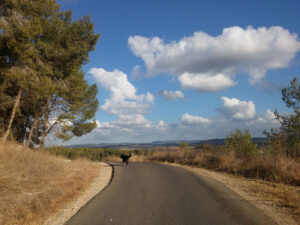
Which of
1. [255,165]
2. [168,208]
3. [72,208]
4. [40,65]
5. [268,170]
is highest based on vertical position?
[40,65]

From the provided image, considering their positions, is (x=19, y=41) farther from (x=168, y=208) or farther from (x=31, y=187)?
(x=168, y=208)

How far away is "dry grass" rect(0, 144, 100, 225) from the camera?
216 inches

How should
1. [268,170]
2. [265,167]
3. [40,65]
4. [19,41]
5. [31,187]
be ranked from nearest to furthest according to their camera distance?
[31,187], [268,170], [265,167], [19,41], [40,65]

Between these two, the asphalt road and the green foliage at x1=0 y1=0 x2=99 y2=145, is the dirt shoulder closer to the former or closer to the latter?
the asphalt road

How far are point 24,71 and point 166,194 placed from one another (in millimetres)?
11142

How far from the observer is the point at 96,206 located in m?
5.98

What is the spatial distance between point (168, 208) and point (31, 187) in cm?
500

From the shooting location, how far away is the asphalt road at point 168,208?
4.94 metres

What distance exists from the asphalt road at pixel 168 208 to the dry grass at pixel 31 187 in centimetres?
104

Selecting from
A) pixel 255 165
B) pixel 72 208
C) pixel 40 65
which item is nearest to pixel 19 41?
pixel 40 65

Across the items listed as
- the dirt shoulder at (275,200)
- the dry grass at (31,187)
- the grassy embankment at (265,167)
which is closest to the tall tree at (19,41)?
the dry grass at (31,187)

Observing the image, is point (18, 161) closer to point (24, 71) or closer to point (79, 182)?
point (79, 182)

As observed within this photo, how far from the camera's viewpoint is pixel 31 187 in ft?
25.6

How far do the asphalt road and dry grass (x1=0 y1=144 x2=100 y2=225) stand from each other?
3.40 feet
